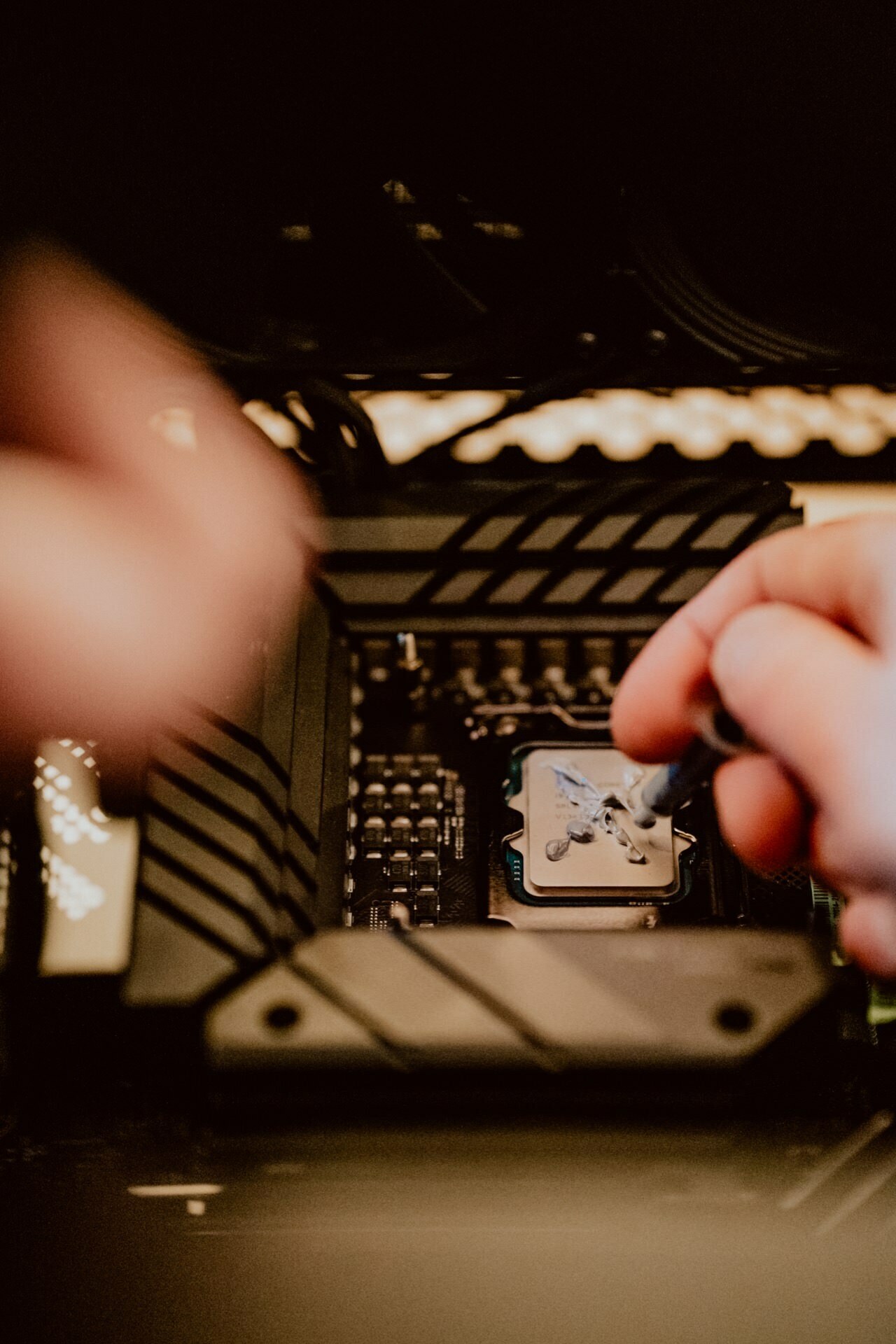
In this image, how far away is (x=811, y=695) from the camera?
29cm

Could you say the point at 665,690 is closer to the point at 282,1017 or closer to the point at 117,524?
the point at 282,1017

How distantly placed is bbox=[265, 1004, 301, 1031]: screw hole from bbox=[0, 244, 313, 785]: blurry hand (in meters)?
0.18

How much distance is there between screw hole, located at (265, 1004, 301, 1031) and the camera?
48cm

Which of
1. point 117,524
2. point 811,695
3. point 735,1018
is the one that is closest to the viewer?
point 811,695

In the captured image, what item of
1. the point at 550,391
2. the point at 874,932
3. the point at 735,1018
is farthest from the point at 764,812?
the point at 550,391

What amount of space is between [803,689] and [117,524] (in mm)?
445

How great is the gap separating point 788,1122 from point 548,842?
0.63 ft

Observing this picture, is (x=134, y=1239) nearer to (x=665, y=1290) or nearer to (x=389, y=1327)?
(x=389, y=1327)

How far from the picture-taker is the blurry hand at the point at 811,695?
0.28m

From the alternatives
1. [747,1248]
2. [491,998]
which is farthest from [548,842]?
[747,1248]

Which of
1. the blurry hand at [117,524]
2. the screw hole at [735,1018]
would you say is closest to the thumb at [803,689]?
the screw hole at [735,1018]

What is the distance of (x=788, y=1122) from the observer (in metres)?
0.51

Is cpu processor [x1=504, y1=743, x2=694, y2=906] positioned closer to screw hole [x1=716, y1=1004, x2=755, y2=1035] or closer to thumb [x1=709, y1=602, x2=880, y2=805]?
screw hole [x1=716, y1=1004, x2=755, y2=1035]

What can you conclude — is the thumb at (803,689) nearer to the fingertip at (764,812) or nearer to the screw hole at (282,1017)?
the fingertip at (764,812)
